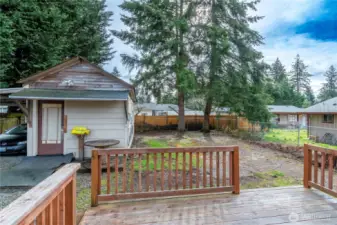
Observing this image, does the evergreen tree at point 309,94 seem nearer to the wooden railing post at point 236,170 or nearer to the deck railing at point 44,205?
the wooden railing post at point 236,170

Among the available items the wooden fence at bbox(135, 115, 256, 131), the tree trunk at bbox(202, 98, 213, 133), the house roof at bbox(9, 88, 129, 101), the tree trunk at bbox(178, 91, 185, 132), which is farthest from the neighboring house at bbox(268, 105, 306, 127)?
the house roof at bbox(9, 88, 129, 101)

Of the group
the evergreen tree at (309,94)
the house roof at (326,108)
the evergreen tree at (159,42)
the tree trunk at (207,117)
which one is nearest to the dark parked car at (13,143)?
the evergreen tree at (159,42)

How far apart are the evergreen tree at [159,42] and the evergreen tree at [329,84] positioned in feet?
135

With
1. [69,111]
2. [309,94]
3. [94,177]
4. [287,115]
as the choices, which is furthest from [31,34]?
[309,94]

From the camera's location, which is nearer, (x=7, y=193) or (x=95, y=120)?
(x=7, y=193)

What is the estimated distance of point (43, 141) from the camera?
6.55 metres

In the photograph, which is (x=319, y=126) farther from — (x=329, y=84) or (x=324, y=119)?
(x=329, y=84)

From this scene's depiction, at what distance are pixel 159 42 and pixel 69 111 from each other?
8586 millimetres

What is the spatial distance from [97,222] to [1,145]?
6710 millimetres

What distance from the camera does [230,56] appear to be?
1374 cm

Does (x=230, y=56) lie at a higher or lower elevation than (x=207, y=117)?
higher

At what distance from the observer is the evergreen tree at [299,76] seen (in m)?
43.2

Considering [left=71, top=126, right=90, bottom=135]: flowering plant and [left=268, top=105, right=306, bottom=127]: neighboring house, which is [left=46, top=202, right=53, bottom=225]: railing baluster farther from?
[left=268, top=105, right=306, bottom=127]: neighboring house

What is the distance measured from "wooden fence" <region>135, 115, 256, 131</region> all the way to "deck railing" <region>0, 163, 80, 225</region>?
13.7m
